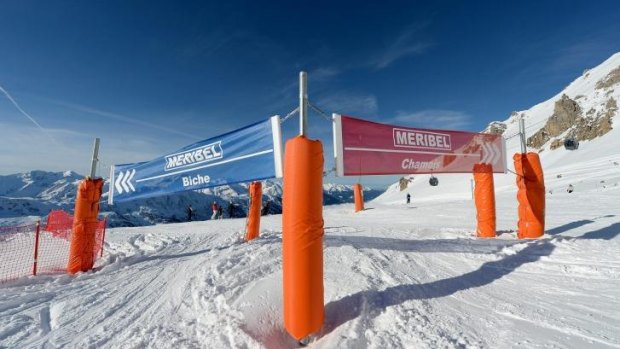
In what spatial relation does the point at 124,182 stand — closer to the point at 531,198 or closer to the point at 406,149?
the point at 406,149

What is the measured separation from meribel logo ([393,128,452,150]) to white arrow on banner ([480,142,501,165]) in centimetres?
147

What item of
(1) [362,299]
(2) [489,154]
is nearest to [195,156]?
(1) [362,299]

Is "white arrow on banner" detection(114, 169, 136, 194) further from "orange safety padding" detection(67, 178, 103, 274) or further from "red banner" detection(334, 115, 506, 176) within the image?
"red banner" detection(334, 115, 506, 176)

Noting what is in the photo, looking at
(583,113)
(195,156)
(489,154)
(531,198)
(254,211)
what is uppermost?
(583,113)

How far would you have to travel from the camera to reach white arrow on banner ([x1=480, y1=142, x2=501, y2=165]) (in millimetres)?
8289

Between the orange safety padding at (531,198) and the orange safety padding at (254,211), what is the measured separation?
716 centimetres

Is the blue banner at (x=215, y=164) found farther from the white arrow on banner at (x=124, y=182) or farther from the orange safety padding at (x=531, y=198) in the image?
the orange safety padding at (x=531, y=198)

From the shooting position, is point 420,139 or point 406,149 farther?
point 420,139

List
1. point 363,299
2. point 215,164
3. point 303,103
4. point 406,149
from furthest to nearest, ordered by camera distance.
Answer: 1. point 406,149
2. point 215,164
3. point 363,299
4. point 303,103

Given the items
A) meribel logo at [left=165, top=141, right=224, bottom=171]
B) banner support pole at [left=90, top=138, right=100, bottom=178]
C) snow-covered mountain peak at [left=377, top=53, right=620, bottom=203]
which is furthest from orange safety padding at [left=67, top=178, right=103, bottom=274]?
snow-covered mountain peak at [left=377, top=53, right=620, bottom=203]

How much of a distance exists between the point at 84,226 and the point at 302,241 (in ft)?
21.7

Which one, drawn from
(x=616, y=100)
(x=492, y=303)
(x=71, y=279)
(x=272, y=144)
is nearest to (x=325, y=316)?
(x=492, y=303)

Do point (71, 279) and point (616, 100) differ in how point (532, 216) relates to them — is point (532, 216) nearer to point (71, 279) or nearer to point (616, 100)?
point (71, 279)

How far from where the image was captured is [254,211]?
423 inches
